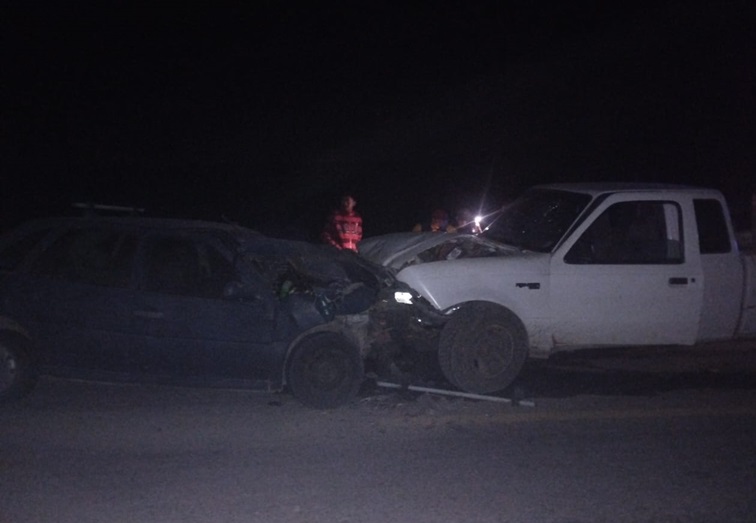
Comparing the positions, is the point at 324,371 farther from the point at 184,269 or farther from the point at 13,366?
the point at 13,366

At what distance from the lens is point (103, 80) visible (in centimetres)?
2866

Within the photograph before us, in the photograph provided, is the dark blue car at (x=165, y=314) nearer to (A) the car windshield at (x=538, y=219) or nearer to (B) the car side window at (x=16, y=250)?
(B) the car side window at (x=16, y=250)

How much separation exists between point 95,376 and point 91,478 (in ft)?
6.55

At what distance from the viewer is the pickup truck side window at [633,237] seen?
9750mm

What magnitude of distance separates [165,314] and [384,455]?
2.33 metres

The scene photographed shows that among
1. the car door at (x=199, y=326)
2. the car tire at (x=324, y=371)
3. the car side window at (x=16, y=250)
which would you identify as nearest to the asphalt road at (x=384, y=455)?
the car tire at (x=324, y=371)

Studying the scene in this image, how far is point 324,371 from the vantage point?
848cm

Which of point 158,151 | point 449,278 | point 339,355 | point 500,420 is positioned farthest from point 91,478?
point 158,151

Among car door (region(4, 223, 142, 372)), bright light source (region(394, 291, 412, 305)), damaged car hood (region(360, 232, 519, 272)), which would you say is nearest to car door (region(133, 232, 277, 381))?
car door (region(4, 223, 142, 372))

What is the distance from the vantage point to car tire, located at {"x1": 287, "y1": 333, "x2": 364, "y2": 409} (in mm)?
8430

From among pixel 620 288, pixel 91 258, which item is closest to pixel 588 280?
pixel 620 288

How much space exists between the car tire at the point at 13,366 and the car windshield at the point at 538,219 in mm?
4812

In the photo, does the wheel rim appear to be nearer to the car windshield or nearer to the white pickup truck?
the white pickup truck

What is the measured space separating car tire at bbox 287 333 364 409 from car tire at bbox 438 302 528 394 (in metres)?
1.01
